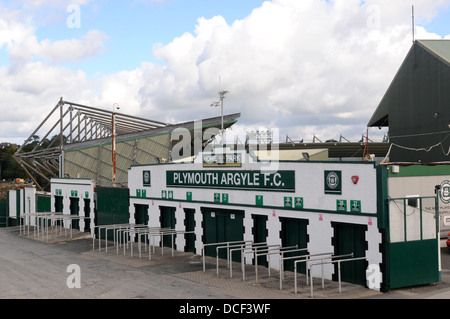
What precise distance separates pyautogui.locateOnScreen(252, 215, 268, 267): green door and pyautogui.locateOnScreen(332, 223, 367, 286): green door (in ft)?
12.6

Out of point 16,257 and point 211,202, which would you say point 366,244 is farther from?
point 16,257

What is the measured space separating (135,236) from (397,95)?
78.5 feet

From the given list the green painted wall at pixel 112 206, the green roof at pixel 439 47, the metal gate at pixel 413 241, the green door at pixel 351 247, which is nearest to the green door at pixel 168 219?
the green painted wall at pixel 112 206

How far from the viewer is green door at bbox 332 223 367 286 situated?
16.5 metres

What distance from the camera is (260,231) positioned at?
20.8 metres

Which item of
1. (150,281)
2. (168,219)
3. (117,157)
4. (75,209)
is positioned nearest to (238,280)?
(150,281)

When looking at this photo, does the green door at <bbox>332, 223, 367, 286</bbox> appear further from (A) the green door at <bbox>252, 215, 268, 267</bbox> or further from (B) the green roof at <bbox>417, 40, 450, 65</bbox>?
(B) the green roof at <bbox>417, 40, 450, 65</bbox>

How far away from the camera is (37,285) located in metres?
17.8

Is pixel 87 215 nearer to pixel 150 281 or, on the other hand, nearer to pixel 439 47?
pixel 150 281

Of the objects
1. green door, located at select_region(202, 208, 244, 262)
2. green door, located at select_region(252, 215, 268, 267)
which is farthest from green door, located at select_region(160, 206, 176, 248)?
green door, located at select_region(252, 215, 268, 267)

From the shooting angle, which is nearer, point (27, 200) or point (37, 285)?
point (37, 285)
